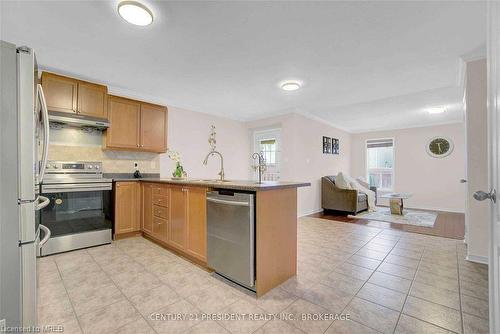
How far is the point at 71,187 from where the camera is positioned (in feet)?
8.89

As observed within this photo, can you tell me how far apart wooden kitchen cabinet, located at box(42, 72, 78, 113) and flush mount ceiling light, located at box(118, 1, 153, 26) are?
1.72 meters

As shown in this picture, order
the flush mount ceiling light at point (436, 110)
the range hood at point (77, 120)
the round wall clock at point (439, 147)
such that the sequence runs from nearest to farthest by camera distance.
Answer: the range hood at point (77, 120), the flush mount ceiling light at point (436, 110), the round wall clock at point (439, 147)

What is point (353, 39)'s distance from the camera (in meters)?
2.19

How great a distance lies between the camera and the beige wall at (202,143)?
429 centimetres

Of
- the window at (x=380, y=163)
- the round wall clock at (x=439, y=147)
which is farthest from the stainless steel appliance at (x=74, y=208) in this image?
the round wall clock at (x=439, y=147)

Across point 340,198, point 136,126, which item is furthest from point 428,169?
point 136,126

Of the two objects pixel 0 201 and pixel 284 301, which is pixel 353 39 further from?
pixel 0 201

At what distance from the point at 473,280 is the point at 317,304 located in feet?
5.33

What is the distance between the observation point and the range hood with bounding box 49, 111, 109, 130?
2742 millimetres

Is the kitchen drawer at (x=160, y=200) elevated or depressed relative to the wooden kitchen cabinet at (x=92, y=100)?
depressed

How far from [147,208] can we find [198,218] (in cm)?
137

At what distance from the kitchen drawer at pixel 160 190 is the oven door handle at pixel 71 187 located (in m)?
0.63

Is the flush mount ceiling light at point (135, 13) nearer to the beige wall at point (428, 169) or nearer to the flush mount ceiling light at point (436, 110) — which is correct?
the flush mount ceiling light at point (436, 110)

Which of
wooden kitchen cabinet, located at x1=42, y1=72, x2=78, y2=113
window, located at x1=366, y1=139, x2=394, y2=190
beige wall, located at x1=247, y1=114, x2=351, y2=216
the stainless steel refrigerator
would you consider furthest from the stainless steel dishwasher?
window, located at x1=366, y1=139, x2=394, y2=190
